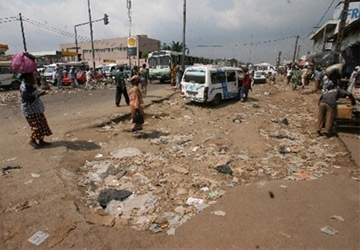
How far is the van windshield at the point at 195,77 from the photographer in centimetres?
1105

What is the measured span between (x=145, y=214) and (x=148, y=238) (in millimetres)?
557

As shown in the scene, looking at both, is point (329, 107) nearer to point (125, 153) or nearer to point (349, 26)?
point (125, 153)

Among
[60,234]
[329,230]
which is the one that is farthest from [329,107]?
[60,234]

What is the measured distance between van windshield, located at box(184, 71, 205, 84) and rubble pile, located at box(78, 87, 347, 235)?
276 cm

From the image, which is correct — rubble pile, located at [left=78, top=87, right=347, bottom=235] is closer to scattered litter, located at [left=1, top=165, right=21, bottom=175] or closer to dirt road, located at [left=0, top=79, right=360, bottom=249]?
dirt road, located at [left=0, top=79, right=360, bottom=249]

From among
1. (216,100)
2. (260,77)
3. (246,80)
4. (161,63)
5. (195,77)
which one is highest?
(161,63)

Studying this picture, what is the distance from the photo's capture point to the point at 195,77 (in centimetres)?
1128

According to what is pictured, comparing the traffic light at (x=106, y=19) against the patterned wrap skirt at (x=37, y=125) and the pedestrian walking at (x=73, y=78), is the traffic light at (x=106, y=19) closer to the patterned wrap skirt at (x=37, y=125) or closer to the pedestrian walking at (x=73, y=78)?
the pedestrian walking at (x=73, y=78)

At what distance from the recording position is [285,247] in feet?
9.14

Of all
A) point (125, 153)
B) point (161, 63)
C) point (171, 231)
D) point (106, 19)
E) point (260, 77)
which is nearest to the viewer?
point (171, 231)

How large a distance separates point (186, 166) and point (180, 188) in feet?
3.12

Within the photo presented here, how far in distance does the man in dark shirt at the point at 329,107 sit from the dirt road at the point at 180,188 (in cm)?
39

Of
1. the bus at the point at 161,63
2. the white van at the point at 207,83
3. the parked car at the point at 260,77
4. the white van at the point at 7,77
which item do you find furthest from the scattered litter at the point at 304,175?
the parked car at the point at 260,77

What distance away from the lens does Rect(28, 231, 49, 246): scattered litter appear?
279cm
